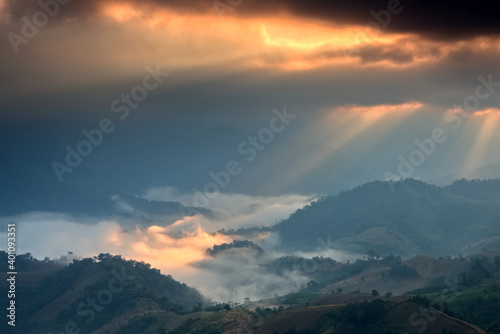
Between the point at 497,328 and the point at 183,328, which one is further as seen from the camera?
the point at 183,328

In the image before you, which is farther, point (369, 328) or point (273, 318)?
point (273, 318)

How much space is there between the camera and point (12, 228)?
6088 inches

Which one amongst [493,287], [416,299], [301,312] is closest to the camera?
[416,299]

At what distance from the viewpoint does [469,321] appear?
153375 millimetres

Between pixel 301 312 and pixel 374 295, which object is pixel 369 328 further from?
pixel 374 295

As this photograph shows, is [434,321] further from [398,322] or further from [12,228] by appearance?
[12,228]

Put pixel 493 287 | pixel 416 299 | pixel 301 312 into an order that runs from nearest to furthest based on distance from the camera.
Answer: pixel 416 299, pixel 301 312, pixel 493 287

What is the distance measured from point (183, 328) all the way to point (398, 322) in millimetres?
66026

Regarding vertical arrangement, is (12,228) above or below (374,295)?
above

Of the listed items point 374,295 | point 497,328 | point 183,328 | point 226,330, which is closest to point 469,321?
point 497,328

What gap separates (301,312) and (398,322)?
30279 millimetres

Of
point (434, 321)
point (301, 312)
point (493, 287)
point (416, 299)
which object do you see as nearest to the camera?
point (434, 321)

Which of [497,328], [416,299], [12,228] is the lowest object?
[497,328]

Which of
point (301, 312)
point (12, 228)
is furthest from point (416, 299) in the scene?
point (12, 228)
